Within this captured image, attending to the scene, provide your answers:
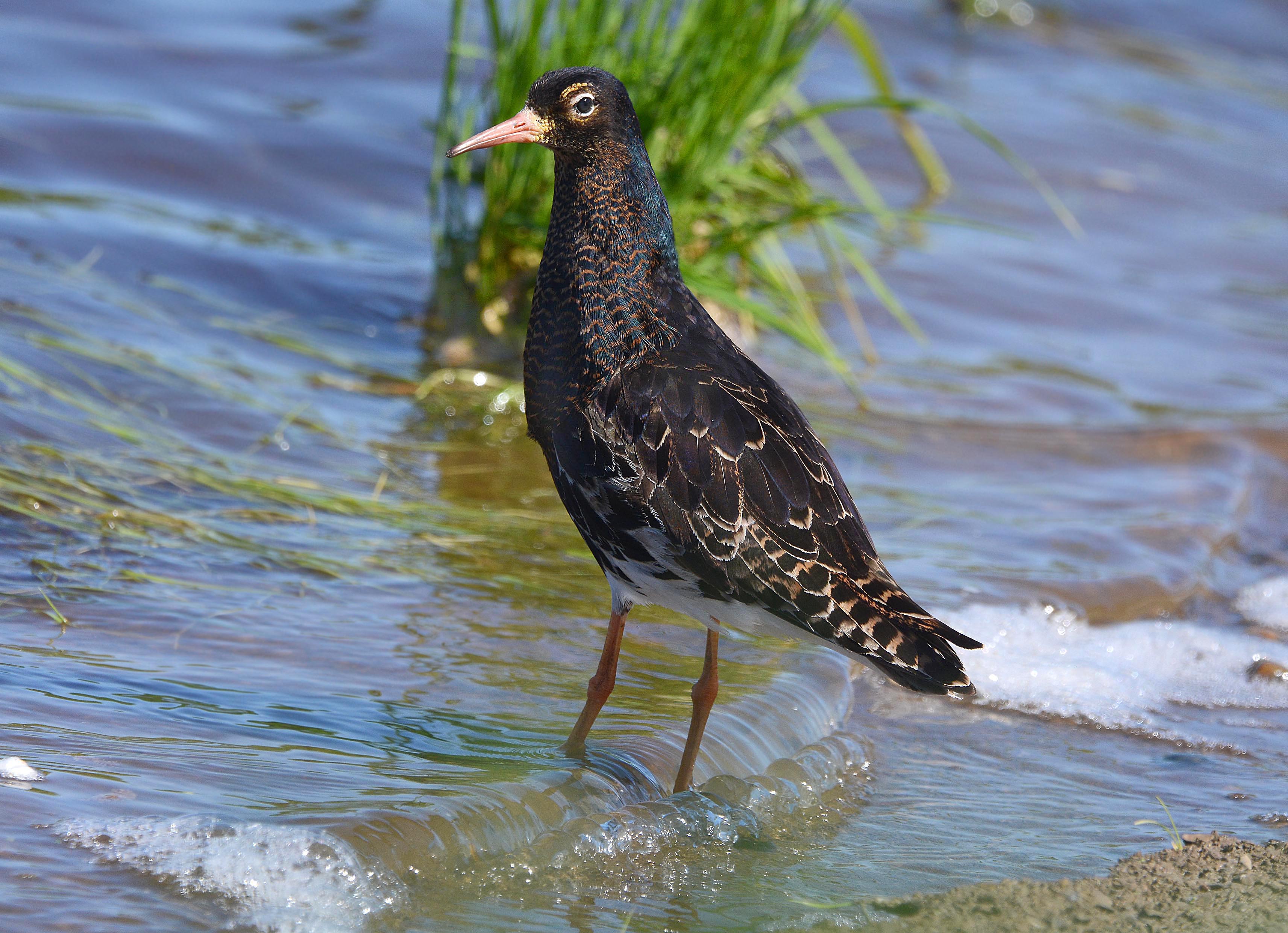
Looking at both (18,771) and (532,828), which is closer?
(18,771)

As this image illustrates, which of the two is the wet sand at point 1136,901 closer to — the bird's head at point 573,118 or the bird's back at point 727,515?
the bird's back at point 727,515

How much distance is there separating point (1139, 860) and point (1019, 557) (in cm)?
228

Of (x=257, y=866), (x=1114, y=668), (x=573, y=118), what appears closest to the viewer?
(x=257, y=866)

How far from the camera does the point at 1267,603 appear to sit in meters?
6.02

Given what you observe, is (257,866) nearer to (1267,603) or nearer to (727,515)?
(727,515)

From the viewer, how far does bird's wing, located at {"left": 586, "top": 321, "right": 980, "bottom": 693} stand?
3.95 m

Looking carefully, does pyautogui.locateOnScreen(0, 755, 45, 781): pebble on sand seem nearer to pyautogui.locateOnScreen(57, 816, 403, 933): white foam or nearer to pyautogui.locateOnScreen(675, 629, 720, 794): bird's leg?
pyautogui.locateOnScreen(57, 816, 403, 933): white foam

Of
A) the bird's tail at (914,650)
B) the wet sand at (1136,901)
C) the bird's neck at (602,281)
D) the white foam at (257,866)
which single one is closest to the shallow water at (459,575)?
the white foam at (257,866)

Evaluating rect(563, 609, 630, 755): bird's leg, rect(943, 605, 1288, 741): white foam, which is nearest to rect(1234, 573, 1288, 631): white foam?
rect(943, 605, 1288, 741): white foam

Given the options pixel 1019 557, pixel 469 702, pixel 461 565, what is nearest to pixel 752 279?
pixel 1019 557

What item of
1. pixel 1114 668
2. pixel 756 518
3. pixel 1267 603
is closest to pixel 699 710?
pixel 756 518

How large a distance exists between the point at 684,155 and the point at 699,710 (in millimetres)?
3216

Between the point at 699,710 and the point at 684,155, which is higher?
the point at 684,155

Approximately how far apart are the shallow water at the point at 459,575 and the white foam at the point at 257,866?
0.01 meters
